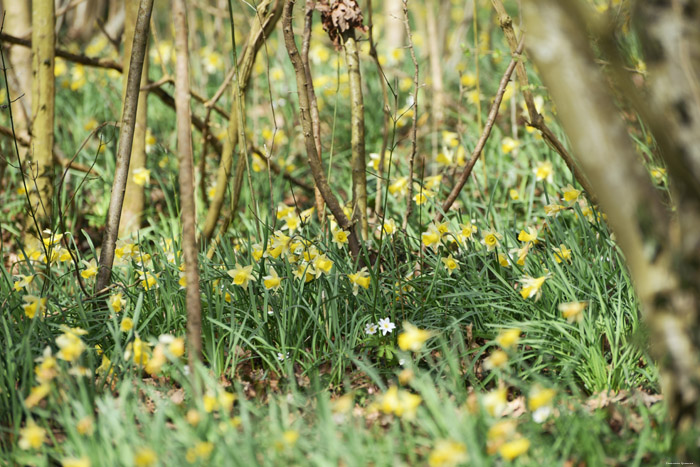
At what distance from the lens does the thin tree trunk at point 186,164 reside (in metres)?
1.78

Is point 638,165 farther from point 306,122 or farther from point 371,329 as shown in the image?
point 306,122

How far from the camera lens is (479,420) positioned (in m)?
1.56

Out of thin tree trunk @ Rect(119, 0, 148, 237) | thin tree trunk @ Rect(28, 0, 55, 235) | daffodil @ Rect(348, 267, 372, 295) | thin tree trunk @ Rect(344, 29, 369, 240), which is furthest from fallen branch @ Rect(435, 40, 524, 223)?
thin tree trunk @ Rect(28, 0, 55, 235)

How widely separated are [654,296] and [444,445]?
1.85 feet

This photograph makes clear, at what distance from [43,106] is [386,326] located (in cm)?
204

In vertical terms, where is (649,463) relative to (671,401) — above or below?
below

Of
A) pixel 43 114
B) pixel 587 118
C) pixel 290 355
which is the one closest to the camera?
pixel 587 118

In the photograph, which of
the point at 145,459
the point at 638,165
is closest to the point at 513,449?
the point at 638,165

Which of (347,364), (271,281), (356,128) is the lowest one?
(347,364)

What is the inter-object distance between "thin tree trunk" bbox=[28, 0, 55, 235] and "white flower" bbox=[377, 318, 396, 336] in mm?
1746

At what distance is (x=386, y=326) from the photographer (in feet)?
7.45

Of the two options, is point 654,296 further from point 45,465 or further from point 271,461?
point 45,465

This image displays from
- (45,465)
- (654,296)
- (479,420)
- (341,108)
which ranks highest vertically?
(341,108)

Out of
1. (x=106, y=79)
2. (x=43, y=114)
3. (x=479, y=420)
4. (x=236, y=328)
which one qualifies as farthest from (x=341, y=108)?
(x=479, y=420)
